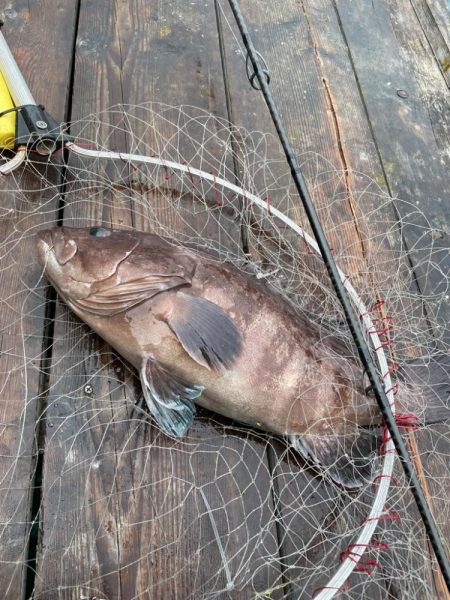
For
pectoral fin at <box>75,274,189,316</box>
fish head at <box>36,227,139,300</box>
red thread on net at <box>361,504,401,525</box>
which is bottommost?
red thread on net at <box>361,504,401,525</box>

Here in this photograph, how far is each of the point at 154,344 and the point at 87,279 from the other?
419 mm

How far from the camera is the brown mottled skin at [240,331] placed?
238cm

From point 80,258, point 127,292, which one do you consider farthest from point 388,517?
point 80,258

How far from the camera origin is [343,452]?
95.5 inches

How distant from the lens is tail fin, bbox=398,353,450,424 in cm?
245

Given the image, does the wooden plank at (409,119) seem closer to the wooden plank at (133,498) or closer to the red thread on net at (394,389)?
the red thread on net at (394,389)

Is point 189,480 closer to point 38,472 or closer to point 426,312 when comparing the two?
point 38,472

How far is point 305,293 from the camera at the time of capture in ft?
9.16

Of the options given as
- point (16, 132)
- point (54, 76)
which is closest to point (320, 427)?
point (16, 132)

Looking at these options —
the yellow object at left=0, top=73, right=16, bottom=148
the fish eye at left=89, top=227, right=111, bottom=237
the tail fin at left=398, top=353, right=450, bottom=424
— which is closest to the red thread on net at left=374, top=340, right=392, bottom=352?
the tail fin at left=398, top=353, right=450, bottom=424

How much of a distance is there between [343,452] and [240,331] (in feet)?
2.27

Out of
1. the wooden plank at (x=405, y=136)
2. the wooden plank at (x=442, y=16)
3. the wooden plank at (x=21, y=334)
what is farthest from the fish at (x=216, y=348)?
the wooden plank at (x=442, y=16)

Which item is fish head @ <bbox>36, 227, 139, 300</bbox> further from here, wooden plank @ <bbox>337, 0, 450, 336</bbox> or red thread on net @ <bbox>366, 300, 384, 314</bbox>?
wooden plank @ <bbox>337, 0, 450, 336</bbox>

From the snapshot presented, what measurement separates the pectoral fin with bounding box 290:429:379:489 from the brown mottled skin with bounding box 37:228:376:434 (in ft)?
0.16
